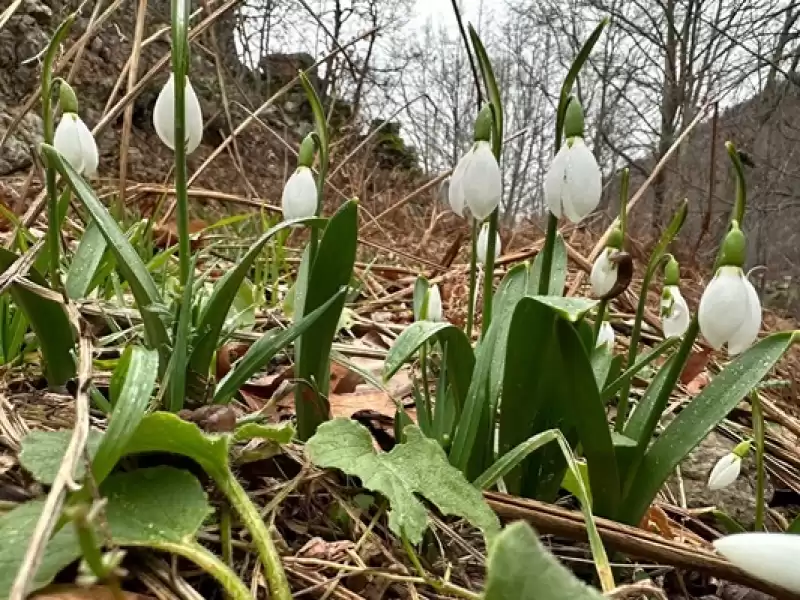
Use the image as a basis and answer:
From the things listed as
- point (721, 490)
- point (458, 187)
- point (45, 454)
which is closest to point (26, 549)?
point (45, 454)

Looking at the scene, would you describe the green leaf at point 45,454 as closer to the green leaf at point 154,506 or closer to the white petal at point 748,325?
the green leaf at point 154,506

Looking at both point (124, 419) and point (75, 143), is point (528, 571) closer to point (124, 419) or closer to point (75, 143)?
point (124, 419)

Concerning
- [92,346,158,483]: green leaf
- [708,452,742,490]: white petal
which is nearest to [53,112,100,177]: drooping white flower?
[92,346,158,483]: green leaf

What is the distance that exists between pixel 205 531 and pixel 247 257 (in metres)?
0.29

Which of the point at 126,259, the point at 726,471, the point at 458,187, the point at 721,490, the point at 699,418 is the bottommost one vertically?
the point at 721,490

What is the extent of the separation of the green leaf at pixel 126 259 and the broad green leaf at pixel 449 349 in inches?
10.4

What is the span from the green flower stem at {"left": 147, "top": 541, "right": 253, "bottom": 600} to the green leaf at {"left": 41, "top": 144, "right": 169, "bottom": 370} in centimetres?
30

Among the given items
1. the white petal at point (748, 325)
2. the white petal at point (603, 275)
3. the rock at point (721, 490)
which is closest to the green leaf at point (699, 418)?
Result: the white petal at point (748, 325)

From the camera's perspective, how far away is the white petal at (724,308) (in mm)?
707

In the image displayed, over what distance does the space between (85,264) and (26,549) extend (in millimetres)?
650

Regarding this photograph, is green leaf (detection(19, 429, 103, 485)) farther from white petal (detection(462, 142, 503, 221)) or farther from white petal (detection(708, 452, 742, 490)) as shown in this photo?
white petal (detection(708, 452, 742, 490))

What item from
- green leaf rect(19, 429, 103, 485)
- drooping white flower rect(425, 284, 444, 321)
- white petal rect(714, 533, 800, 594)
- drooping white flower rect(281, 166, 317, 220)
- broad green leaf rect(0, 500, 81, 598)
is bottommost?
broad green leaf rect(0, 500, 81, 598)

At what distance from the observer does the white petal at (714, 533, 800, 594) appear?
43 cm

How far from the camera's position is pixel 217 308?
82 cm
